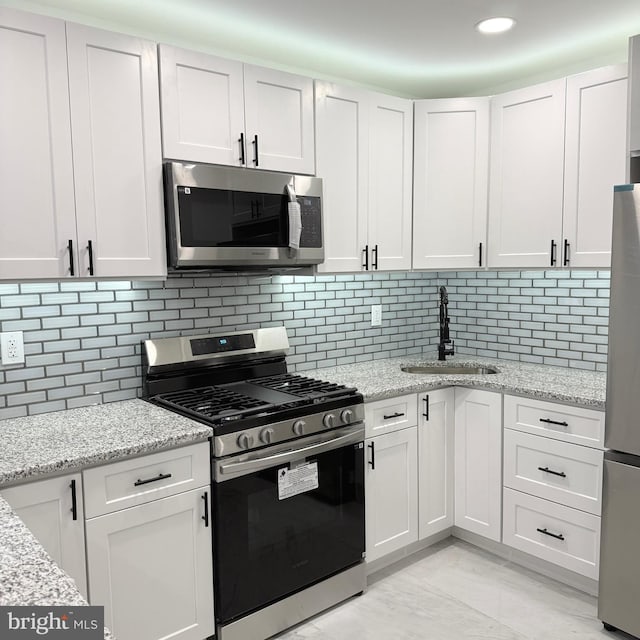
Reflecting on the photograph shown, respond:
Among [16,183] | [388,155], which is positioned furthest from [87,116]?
[388,155]

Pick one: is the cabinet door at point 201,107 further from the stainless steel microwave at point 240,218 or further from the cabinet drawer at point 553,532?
the cabinet drawer at point 553,532

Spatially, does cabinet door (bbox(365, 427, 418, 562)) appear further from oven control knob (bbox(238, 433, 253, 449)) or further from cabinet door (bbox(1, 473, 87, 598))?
cabinet door (bbox(1, 473, 87, 598))

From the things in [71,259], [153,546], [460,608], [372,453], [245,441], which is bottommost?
[460,608]

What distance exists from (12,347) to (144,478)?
0.79 m

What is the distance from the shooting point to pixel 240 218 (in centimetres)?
249

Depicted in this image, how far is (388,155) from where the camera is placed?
10.3 feet

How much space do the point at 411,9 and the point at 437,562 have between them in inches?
102

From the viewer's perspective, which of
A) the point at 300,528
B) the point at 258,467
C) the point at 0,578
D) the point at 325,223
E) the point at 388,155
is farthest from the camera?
the point at 388,155

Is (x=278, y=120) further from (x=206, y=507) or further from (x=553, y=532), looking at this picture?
(x=553, y=532)

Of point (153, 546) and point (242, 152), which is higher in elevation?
point (242, 152)

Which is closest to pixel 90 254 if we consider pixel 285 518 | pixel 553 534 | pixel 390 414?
pixel 285 518

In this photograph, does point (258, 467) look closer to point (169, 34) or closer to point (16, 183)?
point (16, 183)

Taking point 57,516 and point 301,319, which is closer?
point 57,516

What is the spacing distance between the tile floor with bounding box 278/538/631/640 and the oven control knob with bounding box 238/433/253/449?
0.87m
